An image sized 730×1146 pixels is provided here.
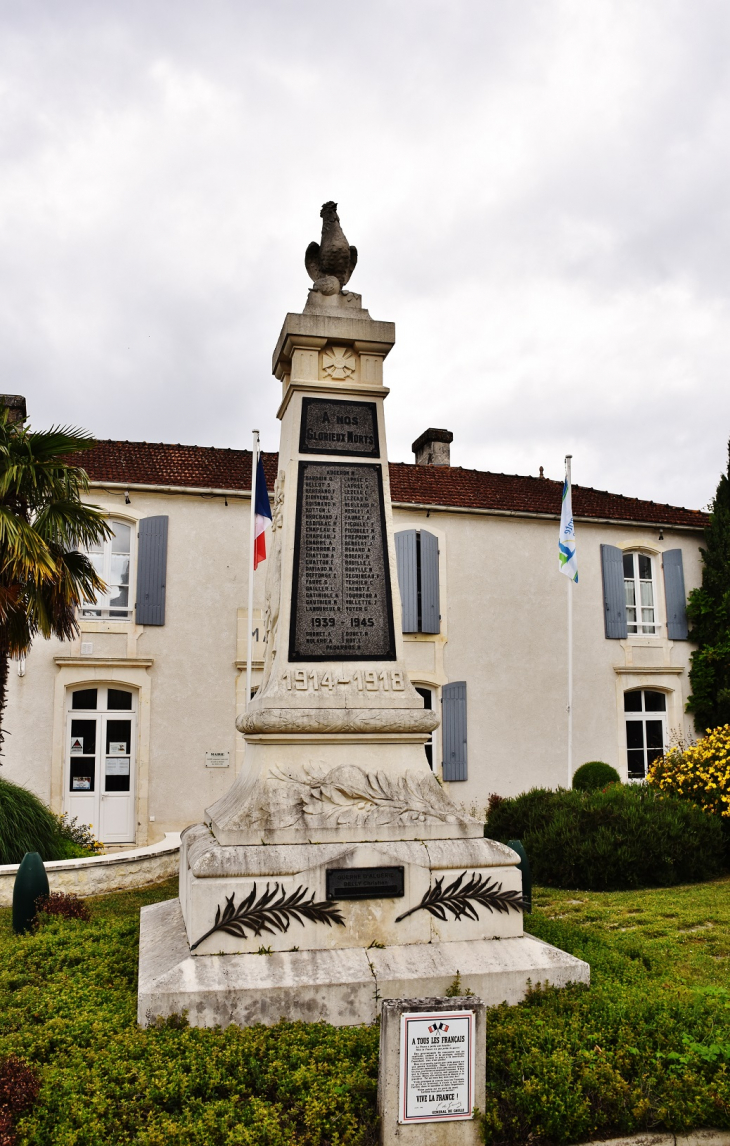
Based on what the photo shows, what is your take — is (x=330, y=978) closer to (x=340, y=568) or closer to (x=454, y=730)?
(x=340, y=568)

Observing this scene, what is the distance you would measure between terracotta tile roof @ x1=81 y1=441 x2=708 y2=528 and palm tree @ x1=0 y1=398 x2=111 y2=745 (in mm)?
4167

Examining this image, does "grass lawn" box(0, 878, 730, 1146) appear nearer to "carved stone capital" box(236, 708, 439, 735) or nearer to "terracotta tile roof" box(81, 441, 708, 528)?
"carved stone capital" box(236, 708, 439, 735)

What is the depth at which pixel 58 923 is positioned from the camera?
6.27m

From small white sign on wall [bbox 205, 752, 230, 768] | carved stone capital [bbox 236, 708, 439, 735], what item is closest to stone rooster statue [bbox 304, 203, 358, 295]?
carved stone capital [bbox 236, 708, 439, 735]

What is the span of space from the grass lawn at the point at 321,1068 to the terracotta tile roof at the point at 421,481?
1037cm

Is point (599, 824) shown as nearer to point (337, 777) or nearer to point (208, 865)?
point (337, 777)

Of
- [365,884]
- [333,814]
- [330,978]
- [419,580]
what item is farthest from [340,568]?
[419,580]

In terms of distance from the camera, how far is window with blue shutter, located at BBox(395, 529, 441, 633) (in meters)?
15.4

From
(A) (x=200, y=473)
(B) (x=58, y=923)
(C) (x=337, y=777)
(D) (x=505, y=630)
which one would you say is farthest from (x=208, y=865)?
(D) (x=505, y=630)

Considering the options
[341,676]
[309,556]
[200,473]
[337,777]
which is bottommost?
[337,777]

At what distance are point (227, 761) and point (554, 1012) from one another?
10389mm

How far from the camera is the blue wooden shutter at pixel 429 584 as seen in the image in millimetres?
15438

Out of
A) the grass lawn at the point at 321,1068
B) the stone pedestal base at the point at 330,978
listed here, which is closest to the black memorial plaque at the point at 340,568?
the stone pedestal base at the point at 330,978

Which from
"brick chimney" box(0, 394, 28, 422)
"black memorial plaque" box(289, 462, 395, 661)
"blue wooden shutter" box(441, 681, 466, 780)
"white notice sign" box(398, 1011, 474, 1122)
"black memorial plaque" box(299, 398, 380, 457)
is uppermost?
"brick chimney" box(0, 394, 28, 422)
